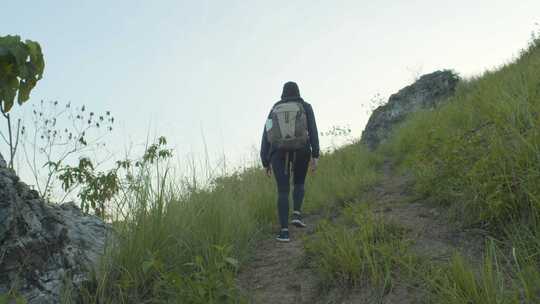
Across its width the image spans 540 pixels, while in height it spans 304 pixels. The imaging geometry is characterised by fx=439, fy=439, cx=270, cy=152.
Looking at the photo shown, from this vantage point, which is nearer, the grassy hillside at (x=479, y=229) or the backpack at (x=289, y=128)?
the grassy hillside at (x=479, y=229)

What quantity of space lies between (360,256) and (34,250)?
2.28 metres

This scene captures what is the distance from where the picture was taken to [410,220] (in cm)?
421

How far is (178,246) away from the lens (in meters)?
3.61

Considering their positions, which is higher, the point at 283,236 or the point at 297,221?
the point at 297,221

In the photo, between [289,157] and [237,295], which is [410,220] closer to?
[289,157]

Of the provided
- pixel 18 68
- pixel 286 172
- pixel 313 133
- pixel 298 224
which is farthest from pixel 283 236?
pixel 18 68

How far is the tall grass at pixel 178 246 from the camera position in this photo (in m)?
3.02

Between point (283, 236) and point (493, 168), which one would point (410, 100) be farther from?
point (493, 168)

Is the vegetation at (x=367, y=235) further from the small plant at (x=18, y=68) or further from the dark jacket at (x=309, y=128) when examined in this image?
the small plant at (x=18, y=68)

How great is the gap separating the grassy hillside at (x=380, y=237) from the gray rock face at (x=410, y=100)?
22.4 feet

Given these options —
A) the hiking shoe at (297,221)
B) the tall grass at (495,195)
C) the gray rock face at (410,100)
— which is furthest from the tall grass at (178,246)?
the gray rock face at (410,100)

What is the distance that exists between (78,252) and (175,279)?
81 cm

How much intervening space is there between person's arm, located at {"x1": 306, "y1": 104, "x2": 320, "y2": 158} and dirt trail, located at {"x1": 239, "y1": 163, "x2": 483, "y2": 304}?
98cm

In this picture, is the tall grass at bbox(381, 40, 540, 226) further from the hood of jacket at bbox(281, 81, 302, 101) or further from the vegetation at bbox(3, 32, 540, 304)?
the hood of jacket at bbox(281, 81, 302, 101)
